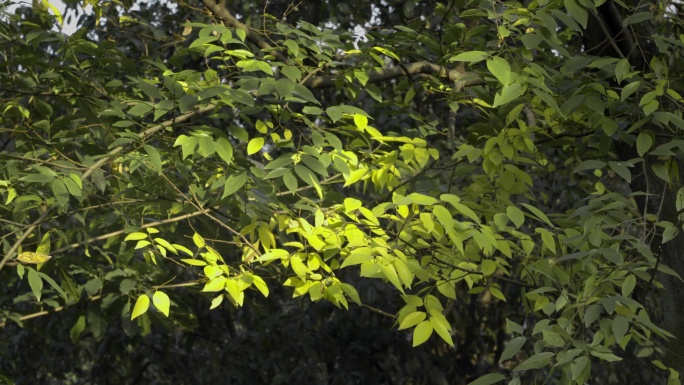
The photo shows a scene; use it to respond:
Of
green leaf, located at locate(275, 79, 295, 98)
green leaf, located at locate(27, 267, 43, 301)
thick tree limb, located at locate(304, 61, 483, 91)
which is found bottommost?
green leaf, located at locate(27, 267, 43, 301)

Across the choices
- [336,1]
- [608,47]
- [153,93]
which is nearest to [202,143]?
[153,93]

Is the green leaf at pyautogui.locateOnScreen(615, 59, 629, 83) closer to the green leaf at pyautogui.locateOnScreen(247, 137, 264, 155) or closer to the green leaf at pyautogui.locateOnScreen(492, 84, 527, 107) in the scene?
the green leaf at pyautogui.locateOnScreen(492, 84, 527, 107)

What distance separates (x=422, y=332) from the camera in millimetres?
2170

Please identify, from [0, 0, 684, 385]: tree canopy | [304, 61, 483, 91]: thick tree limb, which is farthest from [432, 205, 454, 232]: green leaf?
[304, 61, 483, 91]: thick tree limb

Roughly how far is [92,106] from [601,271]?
176 cm

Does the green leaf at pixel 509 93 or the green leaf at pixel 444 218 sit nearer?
the green leaf at pixel 444 218

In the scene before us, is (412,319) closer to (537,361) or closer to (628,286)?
(537,361)

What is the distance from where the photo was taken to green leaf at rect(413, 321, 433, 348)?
2141 mm

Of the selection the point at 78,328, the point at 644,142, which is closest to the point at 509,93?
the point at 644,142

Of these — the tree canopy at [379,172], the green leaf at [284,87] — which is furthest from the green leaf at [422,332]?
the green leaf at [284,87]

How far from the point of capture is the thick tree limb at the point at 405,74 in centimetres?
309

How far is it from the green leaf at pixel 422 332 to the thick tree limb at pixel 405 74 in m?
1.04

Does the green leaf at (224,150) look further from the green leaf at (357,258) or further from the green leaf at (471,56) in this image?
the green leaf at (471,56)

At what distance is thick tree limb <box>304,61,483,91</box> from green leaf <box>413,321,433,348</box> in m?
1.04
